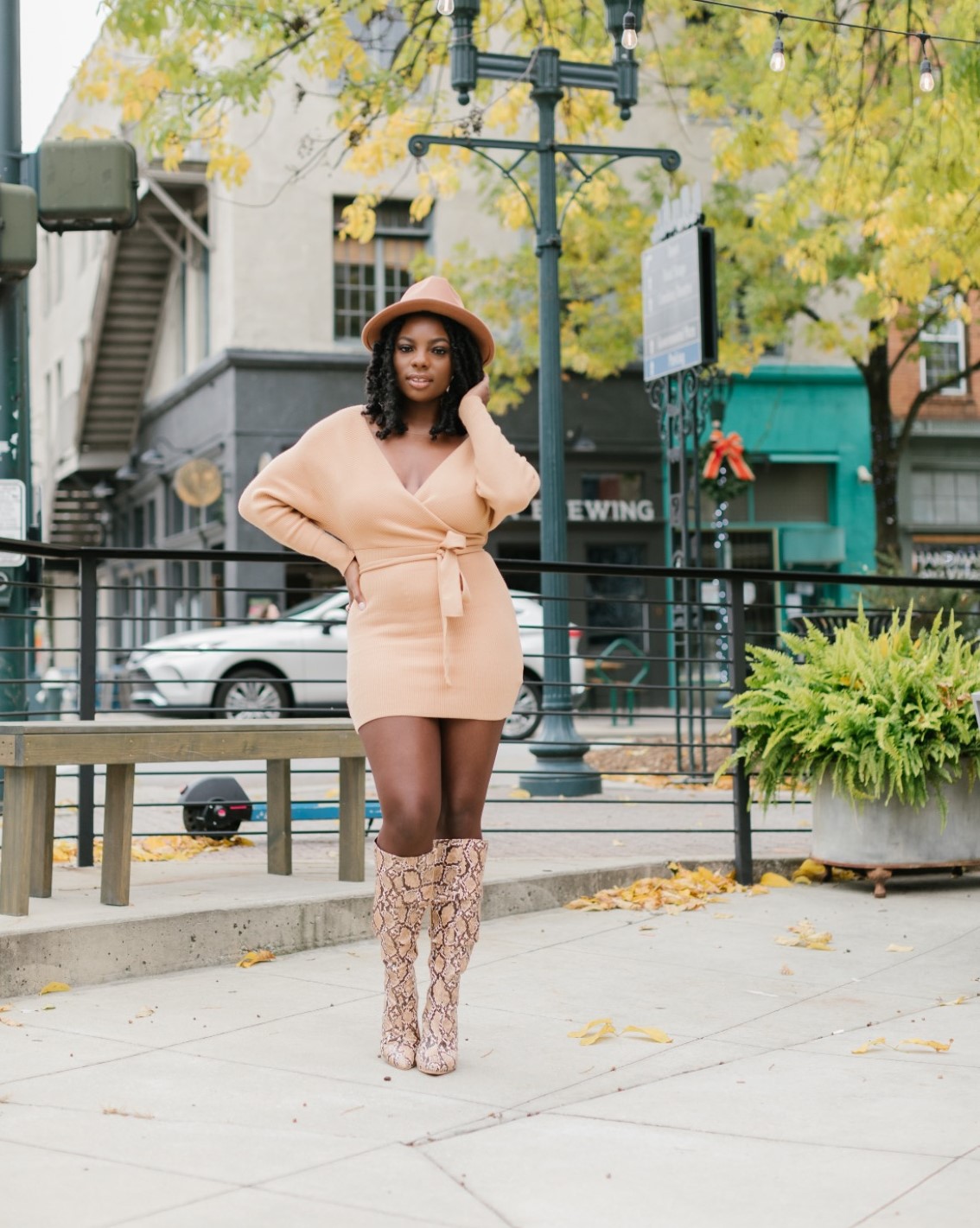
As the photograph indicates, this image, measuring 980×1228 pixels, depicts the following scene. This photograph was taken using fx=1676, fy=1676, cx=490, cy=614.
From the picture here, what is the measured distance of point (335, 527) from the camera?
14.7ft

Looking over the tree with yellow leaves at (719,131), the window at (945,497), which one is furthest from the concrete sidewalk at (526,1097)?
the window at (945,497)

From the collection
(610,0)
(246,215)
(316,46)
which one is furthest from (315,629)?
(246,215)

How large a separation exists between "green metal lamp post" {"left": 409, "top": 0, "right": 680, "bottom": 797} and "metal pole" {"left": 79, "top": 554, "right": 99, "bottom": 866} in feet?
15.7

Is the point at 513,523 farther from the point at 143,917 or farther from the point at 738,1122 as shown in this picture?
the point at 738,1122

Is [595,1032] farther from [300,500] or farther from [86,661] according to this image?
[86,661]

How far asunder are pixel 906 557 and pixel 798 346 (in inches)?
148

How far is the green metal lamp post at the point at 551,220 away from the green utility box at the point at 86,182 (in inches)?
160

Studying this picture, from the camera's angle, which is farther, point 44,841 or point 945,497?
point 945,497

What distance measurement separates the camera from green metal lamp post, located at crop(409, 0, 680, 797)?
1117cm

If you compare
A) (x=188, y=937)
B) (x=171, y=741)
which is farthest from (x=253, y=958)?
(x=171, y=741)

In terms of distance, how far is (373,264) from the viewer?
986 inches

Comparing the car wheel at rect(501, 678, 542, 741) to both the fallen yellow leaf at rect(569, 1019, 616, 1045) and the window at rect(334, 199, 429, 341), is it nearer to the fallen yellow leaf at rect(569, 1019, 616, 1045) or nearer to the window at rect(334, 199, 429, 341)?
the window at rect(334, 199, 429, 341)

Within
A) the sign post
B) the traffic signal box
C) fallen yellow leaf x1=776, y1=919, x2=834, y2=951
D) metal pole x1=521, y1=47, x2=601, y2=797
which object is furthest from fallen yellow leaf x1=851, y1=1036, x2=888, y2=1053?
the sign post

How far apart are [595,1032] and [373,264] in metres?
21.4
